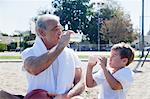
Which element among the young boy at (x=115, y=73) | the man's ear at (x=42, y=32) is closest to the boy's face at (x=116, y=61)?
the young boy at (x=115, y=73)

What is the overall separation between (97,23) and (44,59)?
85860 millimetres

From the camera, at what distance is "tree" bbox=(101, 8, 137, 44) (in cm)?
7919

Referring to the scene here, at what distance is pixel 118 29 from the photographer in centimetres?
7919

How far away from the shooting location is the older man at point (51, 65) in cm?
394

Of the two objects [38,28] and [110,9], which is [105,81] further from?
[110,9]

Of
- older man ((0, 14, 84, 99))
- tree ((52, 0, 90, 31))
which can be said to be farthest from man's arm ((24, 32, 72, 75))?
tree ((52, 0, 90, 31))

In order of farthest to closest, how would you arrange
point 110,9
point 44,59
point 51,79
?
point 110,9 → point 51,79 → point 44,59

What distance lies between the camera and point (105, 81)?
423 cm

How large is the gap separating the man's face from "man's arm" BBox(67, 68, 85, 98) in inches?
18.1

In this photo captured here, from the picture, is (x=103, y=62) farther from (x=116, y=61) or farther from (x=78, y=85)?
(x=78, y=85)

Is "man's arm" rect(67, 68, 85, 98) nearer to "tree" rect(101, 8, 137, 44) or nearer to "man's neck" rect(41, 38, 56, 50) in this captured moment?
"man's neck" rect(41, 38, 56, 50)

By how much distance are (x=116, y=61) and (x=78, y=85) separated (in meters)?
0.42

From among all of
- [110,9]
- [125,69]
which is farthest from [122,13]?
[125,69]

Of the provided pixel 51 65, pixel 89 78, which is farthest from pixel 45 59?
pixel 89 78
